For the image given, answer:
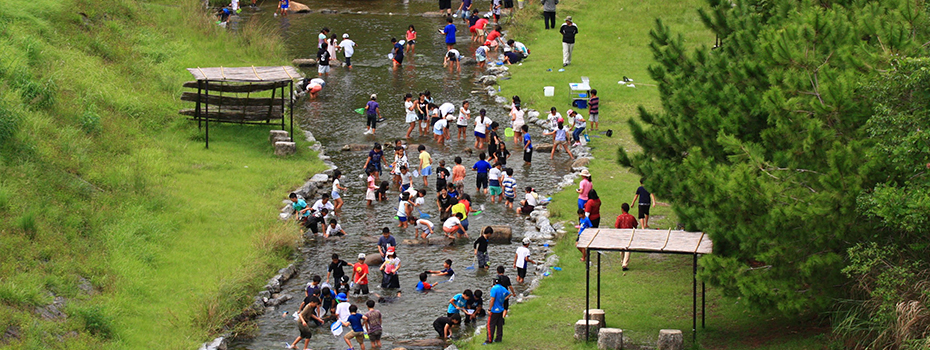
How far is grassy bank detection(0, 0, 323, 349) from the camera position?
16.8 meters

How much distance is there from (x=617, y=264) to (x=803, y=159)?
22.4 feet

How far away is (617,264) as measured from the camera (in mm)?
20172

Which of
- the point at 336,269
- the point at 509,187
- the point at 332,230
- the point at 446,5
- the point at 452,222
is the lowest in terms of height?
the point at 336,269

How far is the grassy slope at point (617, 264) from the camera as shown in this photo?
16094 millimetres

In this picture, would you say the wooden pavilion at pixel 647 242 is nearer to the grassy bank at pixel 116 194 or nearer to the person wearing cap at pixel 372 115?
the grassy bank at pixel 116 194

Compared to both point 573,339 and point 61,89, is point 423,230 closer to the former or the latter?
point 573,339

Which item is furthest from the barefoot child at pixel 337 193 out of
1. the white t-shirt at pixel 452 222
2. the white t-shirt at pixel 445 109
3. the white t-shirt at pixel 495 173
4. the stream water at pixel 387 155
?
the white t-shirt at pixel 445 109

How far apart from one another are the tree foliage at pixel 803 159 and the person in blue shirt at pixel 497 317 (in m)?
3.57

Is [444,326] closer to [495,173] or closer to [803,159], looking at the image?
[803,159]

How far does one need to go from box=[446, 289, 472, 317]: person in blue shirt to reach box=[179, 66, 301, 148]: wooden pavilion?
420 inches

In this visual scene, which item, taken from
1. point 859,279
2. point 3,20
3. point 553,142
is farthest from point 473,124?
point 859,279

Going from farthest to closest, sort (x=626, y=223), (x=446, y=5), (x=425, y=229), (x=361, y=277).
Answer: (x=446, y=5)
(x=425, y=229)
(x=626, y=223)
(x=361, y=277)

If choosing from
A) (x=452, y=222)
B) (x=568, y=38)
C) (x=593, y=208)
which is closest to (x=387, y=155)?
(x=452, y=222)

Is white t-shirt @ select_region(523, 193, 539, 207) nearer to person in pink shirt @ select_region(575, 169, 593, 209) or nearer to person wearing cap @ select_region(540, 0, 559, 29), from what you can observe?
person in pink shirt @ select_region(575, 169, 593, 209)
